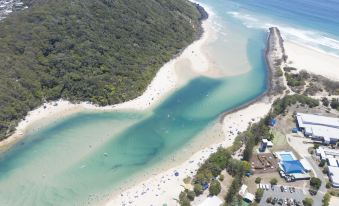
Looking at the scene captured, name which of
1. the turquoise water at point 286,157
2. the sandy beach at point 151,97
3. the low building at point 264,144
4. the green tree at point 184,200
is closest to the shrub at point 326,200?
the turquoise water at point 286,157

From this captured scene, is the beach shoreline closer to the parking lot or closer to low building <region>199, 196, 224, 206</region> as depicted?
low building <region>199, 196, 224, 206</region>

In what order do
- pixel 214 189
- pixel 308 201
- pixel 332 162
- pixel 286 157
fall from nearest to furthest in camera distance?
pixel 308 201 → pixel 214 189 → pixel 332 162 → pixel 286 157

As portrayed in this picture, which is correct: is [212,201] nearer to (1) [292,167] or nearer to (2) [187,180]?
(2) [187,180]

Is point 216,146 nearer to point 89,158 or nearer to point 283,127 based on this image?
point 283,127

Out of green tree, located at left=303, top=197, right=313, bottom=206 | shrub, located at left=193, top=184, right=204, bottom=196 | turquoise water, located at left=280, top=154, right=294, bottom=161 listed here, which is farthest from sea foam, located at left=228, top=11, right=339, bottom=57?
shrub, located at left=193, top=184, right=204, bottom=196

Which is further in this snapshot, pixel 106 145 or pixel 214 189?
pixel 106 145

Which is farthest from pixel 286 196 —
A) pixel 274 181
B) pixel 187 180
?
pixel 187 180
